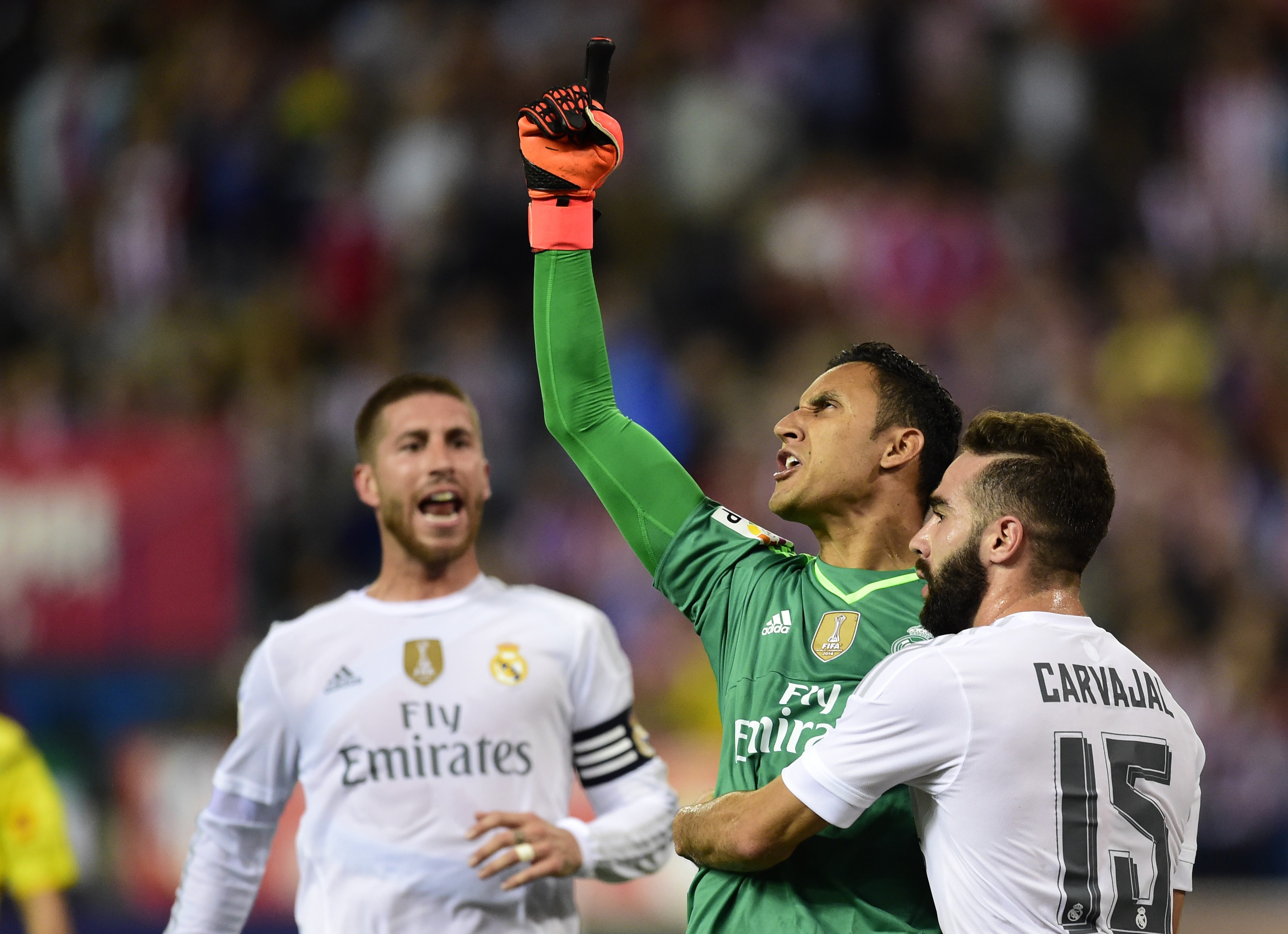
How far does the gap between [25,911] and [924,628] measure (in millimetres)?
3587

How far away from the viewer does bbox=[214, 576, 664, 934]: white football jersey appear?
4.87 meters

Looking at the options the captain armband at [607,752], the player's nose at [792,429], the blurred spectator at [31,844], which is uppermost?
the player's nose at [792,429]

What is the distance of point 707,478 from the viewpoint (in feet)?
36.3

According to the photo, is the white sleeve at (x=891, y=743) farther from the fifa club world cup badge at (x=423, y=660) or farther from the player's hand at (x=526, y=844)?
the fifa club world cup badge at (x=423, y=660)

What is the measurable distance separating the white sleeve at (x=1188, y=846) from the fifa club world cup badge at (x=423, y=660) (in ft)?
7.96

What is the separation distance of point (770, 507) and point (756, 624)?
1.00ft

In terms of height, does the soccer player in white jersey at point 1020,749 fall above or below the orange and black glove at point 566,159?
below

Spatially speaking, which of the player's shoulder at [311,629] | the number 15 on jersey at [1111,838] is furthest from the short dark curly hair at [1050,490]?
the player's shoulder at [311,629]

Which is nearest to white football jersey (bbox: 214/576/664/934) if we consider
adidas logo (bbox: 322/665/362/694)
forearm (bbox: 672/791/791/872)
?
adidas logo (bbox: 322/665/362/694)

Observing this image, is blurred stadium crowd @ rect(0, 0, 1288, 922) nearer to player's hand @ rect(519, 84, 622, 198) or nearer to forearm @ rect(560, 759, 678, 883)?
forearm @ rect(560, 759, 678, 883)

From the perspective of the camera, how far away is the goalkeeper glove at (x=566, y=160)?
416cm

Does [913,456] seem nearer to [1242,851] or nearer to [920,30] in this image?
[1242,851]

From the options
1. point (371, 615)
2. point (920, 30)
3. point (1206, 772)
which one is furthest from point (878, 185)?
point (371, 615)

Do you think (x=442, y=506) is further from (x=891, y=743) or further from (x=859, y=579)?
(x=891, y=743)
